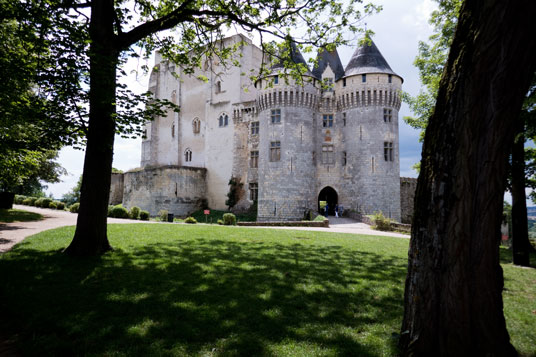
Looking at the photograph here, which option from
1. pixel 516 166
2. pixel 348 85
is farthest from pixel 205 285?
pixel 348 85

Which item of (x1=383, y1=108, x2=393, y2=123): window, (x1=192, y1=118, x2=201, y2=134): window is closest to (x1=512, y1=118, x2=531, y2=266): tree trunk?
(x1=383, y1=108, x2=393, y2=123): window

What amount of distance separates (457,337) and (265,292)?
3.02m

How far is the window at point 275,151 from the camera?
28.1m

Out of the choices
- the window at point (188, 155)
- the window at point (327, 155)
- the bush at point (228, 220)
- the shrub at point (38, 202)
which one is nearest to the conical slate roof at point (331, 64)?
the window at point (327, 155)

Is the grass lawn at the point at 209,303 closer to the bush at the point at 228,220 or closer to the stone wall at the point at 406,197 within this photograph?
the bush at the point at 228,220

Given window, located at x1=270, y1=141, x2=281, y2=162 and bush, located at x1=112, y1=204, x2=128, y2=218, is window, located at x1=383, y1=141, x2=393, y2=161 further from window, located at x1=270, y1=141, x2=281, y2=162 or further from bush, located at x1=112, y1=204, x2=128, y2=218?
bush, located at x1=112, y1=204, x2=128, y2=218

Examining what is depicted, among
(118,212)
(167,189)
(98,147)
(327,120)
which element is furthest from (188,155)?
(98,147)

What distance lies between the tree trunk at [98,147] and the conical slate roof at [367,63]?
24.3m

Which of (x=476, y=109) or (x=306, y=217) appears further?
(x=306, y=217)

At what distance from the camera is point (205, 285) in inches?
220

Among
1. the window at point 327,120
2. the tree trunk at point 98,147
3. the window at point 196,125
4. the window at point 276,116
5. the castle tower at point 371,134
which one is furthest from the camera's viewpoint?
the window at point 196,125

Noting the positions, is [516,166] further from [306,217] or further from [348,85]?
[348,85]

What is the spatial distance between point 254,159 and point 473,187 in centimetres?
3027

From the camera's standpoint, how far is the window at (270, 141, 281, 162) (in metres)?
28.1
